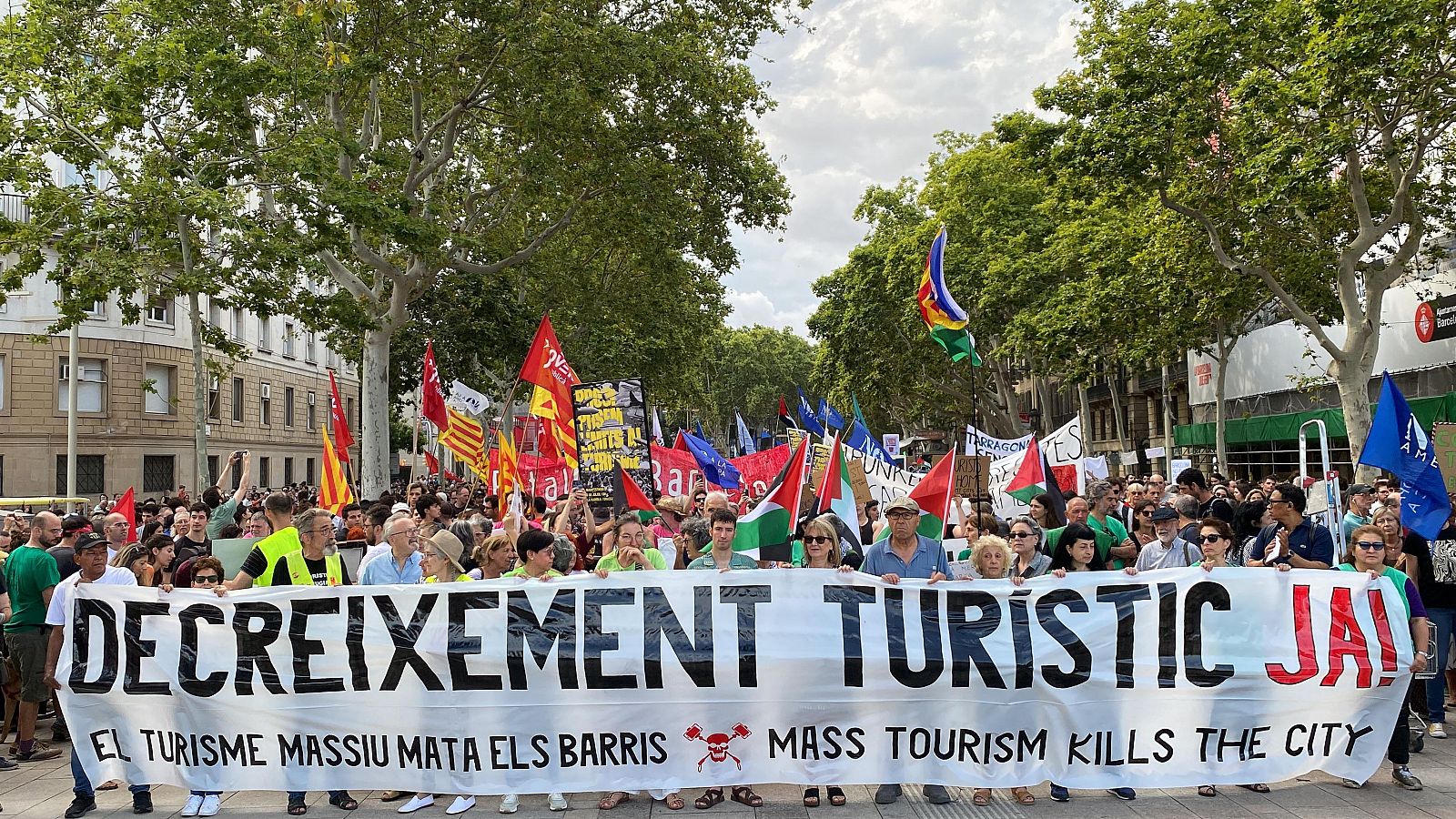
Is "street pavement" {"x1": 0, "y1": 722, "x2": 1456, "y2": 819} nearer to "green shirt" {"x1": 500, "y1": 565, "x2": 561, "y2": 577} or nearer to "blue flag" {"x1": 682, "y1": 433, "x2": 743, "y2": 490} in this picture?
"green shirt" {"x1": 500, "y1": 565, "x2": 561, "y2": 577}

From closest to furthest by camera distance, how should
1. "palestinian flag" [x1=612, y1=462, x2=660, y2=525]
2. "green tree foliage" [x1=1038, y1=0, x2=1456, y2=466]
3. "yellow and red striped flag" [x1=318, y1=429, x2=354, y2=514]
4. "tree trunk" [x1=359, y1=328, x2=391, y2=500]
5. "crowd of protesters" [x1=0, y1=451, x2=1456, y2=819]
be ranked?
"crowd of protesters" [x1=0, y1=451, x2=1456, y2=819]
"palestinian flag" [x1=612, y1=462, x2=660, y2=525]
"yellow and red striped flag" [x1=318, y1=429, x2=354, y2=514]
"green tree foliage" [x1=1038, y1=0, x2=1456, y2=466]
"tree trunk" [x1=359, y1=328, x2=391, y2=500]

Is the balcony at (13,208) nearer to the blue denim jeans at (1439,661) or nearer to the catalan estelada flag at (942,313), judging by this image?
the catalan estelada flag at (942,313)

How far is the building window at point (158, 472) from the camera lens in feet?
112

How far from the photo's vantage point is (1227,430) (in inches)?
1451

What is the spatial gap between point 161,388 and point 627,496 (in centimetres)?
2939

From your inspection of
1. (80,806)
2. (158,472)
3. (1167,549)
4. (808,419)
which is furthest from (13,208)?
(1167,549)

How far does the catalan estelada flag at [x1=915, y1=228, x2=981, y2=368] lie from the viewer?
37.1 ft

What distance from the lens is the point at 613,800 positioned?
6445mm

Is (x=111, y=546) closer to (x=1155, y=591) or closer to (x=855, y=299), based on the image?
(x=1155, y=591)

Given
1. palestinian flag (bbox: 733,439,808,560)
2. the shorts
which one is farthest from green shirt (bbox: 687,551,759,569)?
the shorts

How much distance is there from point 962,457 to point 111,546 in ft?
31.0

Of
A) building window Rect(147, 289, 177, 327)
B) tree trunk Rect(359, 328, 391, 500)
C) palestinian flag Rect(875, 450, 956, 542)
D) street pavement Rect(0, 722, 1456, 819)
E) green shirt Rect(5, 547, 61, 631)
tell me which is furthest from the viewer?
building window Rect(147, 289, 177, 327)

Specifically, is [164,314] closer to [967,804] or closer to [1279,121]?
[1279,121]

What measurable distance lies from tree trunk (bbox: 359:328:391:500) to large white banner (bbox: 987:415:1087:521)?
511 inches
